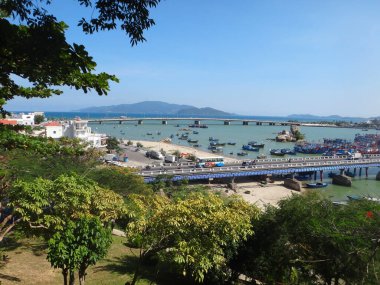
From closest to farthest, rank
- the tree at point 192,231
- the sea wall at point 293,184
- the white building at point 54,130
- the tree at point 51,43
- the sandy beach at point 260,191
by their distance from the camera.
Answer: the tree at point 51,43 < the tree at point 192,231 < the sandy beach at point 260,191 < the sea wall at point 293,184 < the white building at point 54,130

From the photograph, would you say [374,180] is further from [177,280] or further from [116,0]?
[116,0]

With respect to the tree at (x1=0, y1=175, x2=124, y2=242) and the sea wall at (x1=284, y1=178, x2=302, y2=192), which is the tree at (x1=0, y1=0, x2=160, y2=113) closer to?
the tree at (x1=0, y1=175, x2=124, y2=242)

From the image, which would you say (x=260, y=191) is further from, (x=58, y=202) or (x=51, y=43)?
(x=51, y=43)

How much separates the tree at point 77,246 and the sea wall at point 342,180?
3968 centimetres

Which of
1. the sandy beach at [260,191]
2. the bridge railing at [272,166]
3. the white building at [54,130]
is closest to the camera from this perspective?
the sandy beach at [260,191]

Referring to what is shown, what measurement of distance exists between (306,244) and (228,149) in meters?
58.0

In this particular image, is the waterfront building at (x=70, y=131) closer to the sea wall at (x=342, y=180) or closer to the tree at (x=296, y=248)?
the tree at (x=296, y=248)

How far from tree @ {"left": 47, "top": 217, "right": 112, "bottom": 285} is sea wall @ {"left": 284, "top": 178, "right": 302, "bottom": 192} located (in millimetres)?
32236

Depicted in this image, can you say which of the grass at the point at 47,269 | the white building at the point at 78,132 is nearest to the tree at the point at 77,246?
the grass at the point at 47,269

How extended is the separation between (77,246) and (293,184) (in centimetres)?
3319

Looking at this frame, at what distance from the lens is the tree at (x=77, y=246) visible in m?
6.35

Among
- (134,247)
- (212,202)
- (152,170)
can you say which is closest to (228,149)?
(152,170)

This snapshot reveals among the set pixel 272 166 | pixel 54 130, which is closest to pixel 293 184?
pixel 272 166

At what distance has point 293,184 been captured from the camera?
36500mm
